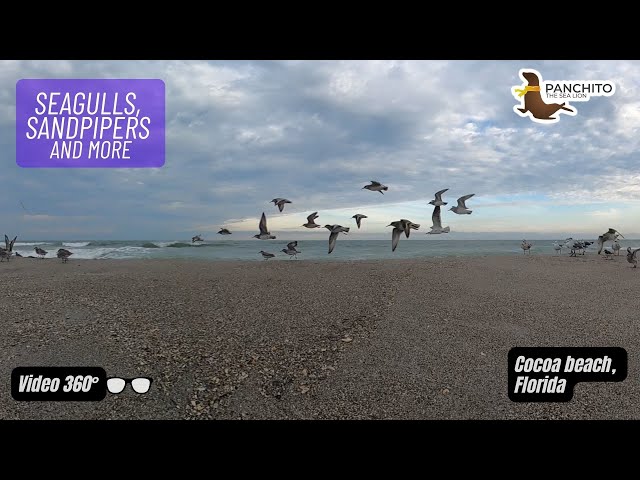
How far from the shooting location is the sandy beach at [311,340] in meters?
4.79

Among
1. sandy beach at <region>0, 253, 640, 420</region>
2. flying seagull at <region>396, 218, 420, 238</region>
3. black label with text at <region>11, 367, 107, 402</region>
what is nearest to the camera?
black label with text at <region>11, 367, 107, 402</region>

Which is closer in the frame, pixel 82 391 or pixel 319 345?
pixel 82 391

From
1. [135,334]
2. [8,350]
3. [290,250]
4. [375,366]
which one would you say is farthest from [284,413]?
[290,250]

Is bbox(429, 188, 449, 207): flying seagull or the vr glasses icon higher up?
bbox(429, 188, 449, 207): flying seagull

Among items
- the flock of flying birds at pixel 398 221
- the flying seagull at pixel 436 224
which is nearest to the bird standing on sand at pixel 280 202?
the flock of flying birds at pixel 398 221

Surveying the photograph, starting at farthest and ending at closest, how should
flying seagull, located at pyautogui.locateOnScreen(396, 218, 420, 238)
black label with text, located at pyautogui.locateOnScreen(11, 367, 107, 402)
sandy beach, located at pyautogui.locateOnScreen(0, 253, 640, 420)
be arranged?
flying seagull, located at pyautogui.locateOnScreen(396, 218, 420, 238) → sandy beach, located at pyautogui.locateOnScreen(0, 253, 640, 420) → black label with text, located at pyautogui.locateOnScreen(11, 367, 107, 402)

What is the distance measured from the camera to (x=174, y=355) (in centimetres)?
593

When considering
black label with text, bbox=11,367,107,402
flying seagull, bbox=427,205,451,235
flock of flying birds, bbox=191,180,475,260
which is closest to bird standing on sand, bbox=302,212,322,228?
flock of flying birds, bbox=191,180,475,260

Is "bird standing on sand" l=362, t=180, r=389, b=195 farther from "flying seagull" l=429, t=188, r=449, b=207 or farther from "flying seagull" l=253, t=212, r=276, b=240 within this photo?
"flying seagull" l=253, t=212, r=276, b=240

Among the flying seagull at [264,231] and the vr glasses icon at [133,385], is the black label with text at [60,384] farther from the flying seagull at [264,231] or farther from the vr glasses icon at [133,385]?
the flying seagull at [264,231]

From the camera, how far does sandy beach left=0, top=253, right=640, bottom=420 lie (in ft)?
15.7

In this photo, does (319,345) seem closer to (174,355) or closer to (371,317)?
(371,317)

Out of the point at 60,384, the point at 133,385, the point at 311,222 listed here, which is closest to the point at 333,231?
the point at 311,222

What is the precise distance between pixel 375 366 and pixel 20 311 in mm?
7466
